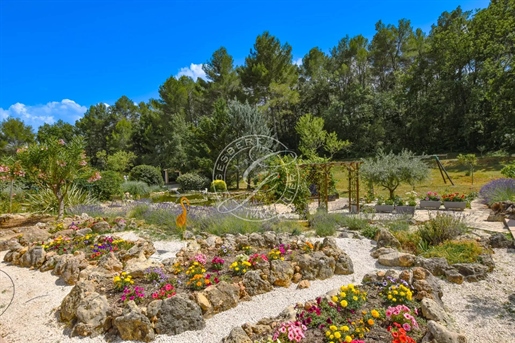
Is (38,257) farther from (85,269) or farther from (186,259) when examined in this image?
(186,259)

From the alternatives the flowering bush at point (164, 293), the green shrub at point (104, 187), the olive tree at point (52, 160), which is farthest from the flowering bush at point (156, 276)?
the green shrub at point (104, 187)

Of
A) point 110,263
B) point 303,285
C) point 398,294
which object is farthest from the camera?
point 110,263

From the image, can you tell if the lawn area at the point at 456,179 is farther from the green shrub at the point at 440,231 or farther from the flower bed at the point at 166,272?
the flower bed at the point at 166,272

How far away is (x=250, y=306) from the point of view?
127 inches

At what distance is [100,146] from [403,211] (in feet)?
130

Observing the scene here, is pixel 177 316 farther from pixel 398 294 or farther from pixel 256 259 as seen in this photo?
pixel 398 294

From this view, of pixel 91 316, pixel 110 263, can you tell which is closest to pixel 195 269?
pixel 91 316

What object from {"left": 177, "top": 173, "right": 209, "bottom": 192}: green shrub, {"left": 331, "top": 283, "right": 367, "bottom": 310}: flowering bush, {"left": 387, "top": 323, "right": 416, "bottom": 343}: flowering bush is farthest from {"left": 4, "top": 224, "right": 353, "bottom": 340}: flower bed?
{"left": 177, "top": 173, "right": 209, "bottom": 192}: green shrub

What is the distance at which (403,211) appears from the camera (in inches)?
318

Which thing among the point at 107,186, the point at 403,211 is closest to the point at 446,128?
the point at 403,211

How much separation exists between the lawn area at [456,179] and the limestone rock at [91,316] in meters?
9.77

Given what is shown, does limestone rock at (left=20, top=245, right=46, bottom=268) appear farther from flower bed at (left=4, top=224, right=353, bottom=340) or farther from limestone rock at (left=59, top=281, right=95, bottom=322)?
limestone rock at (left=59, top=281, right=95, bottom=322)

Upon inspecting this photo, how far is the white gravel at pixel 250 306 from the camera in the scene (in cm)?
277

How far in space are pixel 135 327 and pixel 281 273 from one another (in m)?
1.72
